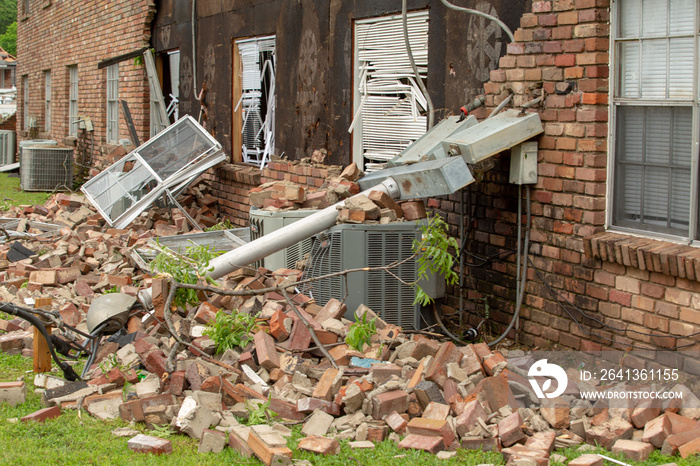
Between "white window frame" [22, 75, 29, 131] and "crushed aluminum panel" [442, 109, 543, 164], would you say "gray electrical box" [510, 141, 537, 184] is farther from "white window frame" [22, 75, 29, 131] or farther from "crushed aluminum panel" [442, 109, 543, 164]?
"white window frame" [22, 75, 29, 131]

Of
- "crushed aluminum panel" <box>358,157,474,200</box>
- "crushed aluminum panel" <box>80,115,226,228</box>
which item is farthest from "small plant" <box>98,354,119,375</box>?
"crushed aluminum panel" <box>80,115,226,228</box>

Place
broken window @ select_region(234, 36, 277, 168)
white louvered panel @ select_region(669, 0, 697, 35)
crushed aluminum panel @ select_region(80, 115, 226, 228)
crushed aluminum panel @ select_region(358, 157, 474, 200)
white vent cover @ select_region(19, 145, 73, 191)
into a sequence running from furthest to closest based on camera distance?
white vent cover @ select_region(19, 145, 73, 191), broken window @ select_region(234, 36, 277, 168), crushed aluminum panel @ select_region(80, 115, 226, 228), crushed aluminum panel @ select_region(358, 157, 474, 200), white louvered panel @ select_region(669, 0, 697, 35)

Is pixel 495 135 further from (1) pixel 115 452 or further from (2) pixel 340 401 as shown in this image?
(1) pixel 115 452

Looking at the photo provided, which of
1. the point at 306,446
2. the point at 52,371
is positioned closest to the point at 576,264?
the point at 306,446

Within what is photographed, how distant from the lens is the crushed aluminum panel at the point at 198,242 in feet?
25.6

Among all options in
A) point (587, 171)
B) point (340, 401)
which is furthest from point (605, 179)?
point (340, 401)

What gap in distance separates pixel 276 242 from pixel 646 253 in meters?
2.65

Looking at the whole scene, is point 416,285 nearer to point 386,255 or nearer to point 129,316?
point 386,255

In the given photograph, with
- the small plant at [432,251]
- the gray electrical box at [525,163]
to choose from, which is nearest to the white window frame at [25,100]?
the small plant at [432,251]

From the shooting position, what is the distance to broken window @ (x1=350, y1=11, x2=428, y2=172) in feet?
22.6

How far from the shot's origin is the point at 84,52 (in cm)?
1631

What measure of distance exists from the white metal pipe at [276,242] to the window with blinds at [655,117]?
2.11m

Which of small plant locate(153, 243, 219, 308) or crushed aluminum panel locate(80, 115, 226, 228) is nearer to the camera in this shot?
small plant locate(153, 243, 219, 308)

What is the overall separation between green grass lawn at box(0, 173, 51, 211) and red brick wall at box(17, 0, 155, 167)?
150 cm
